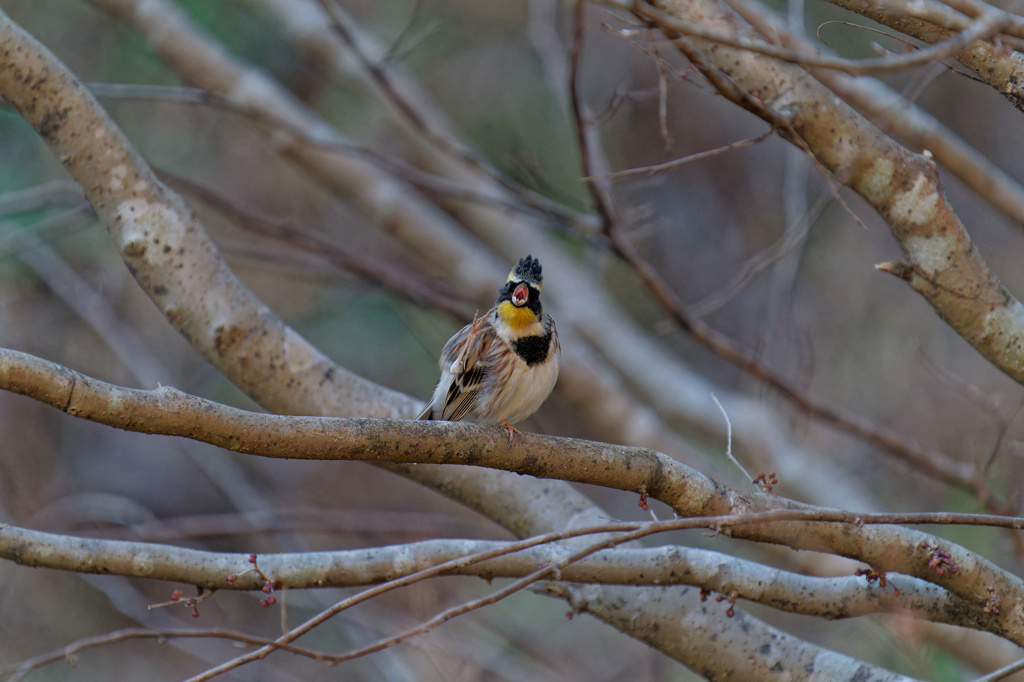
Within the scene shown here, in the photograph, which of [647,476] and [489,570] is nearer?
[647,476]

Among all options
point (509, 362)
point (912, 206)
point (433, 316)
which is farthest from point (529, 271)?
point (433, 316)

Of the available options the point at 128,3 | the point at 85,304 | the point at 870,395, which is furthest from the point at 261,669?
the point at 870,395

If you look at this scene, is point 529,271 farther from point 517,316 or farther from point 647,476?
point 647,476

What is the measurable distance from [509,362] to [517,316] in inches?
7.4

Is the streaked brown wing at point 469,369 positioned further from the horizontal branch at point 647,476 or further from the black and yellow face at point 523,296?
the horizontal branch at point 647,476

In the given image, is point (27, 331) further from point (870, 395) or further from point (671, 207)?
point (870, 395)

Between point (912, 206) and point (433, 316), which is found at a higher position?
point (433, 316)

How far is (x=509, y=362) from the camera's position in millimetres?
3541

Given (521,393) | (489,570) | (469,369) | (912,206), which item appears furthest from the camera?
(469,369)

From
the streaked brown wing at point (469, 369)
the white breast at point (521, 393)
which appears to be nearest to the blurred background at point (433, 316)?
the streaked brown wing at point (469, 369)

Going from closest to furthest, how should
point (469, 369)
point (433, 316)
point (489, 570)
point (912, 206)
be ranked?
1. point (912, 206)
2. point (489, 570)
3. point (469, 369)
4. point (433, 316)

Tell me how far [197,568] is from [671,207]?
22.2 feet

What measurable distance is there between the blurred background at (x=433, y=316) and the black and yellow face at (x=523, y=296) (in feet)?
6.04

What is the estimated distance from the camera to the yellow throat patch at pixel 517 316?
141 inches
